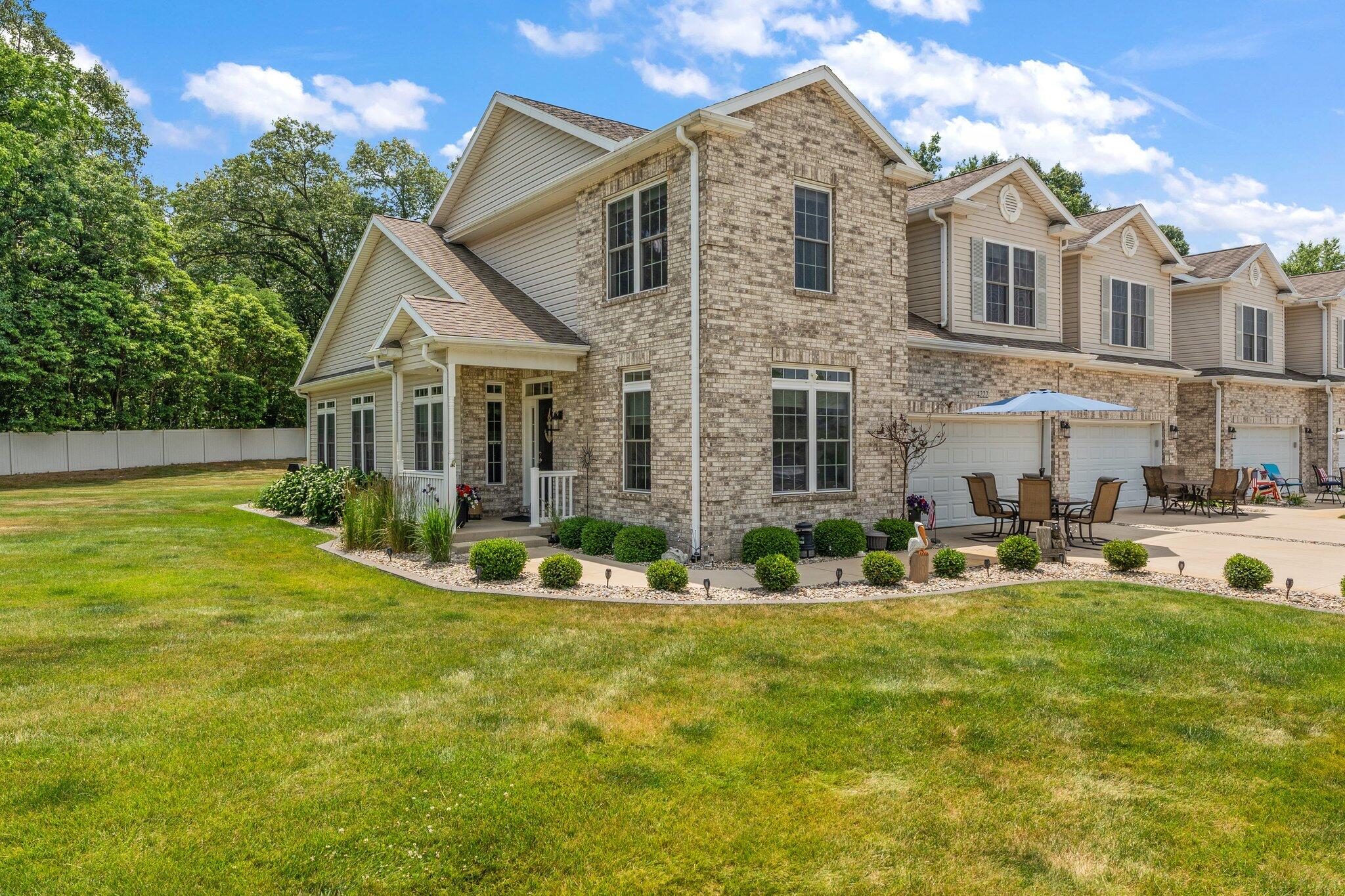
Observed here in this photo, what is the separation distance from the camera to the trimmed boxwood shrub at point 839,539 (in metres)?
11.7

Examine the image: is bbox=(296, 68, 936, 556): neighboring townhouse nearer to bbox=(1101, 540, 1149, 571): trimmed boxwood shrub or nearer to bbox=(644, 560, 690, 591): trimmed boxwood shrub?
bbox=(644, 560, 690, 591): trimmed boxwood shrub

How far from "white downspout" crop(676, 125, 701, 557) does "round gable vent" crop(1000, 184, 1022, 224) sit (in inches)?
321

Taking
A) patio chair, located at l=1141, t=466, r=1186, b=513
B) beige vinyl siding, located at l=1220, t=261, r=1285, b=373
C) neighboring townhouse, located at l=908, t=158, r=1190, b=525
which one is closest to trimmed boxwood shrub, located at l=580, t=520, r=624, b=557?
neighboring townhouse, located at l=908, t=158, r=1190, b=525

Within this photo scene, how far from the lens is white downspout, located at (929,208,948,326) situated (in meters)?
15.3

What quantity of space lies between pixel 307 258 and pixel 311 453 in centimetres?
2182

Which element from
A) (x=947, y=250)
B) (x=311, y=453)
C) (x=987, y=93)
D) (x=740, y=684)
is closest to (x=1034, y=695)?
(x=740, y=684)

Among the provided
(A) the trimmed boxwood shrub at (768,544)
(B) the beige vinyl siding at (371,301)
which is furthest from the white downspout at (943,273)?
(B) the beige vinyl siding at (371,301)

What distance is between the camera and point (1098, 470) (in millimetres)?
18141

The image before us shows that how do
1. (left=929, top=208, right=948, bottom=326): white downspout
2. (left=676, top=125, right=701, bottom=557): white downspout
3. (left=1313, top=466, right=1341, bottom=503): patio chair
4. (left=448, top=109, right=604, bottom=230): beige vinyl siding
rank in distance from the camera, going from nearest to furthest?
(left=676, top=125, right=701, bottom=557): white downspout → (left=448, top=109, right=604, bottom=230): beige vinyl siding → (left=929, top=208, right=948, bottom=326): white downspout → (left=1313, top=466, right=1341, bottom=503): patio chair

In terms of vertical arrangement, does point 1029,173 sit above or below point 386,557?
above

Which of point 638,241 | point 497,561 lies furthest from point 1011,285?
point 497,561

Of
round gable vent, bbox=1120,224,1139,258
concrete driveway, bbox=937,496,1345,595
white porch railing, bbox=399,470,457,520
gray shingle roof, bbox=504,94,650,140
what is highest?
gray shingle roof, bbox=504,94,650,140

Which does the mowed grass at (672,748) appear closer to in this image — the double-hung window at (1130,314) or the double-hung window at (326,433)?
the double-hung window at (1130,314)

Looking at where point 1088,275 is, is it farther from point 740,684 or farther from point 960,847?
point 960,847
